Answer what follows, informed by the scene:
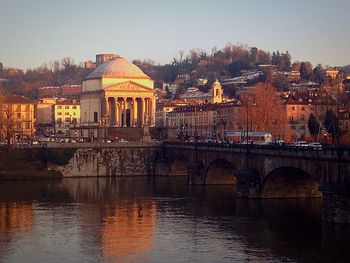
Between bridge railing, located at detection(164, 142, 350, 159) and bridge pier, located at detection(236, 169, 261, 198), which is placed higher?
bridge railing, located at detection(164, 142, 350, 159)

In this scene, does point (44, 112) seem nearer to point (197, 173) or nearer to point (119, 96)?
point (119, 96)

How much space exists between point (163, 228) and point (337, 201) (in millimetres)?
12497

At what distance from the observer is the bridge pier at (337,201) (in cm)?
4472

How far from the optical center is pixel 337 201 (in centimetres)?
4522

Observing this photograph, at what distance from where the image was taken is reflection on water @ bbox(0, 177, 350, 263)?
39.2 meters

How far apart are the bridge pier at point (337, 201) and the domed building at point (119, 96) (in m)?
80.4

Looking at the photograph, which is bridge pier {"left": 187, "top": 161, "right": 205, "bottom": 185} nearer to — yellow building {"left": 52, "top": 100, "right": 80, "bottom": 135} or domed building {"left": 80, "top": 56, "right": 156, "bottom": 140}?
domed building {"left": 80, "top": 56, "right": 156, "bottom": 140}

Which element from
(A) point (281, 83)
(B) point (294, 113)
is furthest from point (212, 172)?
(A) point (281, 83)

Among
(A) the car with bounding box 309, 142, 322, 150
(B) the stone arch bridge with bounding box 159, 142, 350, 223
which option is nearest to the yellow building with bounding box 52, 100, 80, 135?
(B) the stone arch bridge with bounding box 159, 142, 350, 223

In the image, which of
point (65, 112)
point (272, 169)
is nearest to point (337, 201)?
point (272, 169)

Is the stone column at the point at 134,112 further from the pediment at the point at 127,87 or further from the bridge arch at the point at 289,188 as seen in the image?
the bridge arch at the point at 289,188

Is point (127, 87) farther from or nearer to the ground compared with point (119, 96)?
farther from the ground

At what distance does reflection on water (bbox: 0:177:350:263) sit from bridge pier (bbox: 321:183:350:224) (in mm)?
910

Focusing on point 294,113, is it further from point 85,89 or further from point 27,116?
point 27,116
